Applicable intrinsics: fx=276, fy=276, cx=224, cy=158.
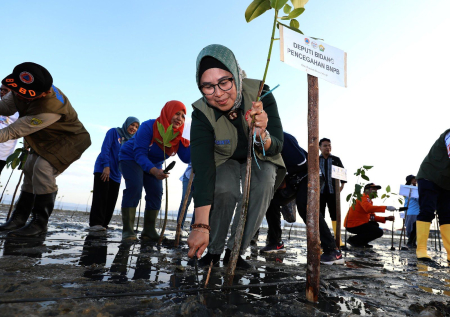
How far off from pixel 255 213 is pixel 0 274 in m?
1.71

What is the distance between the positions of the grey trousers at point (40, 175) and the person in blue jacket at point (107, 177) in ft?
4.55

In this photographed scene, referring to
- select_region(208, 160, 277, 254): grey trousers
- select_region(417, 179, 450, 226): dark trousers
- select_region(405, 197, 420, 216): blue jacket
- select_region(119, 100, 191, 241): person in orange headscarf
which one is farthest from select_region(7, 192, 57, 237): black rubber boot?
select_region(405, 197, 420, 216): blue jacket

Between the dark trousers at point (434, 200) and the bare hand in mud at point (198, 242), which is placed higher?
the dark trousers at point (434, 200)

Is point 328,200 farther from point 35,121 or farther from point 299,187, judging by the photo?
point 35,121

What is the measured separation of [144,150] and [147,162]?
0.23m

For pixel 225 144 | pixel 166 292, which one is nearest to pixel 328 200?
pixel 225 144

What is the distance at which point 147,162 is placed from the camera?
12.3ft

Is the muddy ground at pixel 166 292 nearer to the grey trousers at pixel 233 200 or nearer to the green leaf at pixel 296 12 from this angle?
the grey trousers at pixel 233 200

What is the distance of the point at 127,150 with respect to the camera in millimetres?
4078

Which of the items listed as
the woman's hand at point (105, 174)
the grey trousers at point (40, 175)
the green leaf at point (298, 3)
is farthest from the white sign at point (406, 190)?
the grey trousers at point (40, 175)

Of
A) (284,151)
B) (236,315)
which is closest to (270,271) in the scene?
(236,315)

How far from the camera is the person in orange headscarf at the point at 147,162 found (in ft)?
12.7

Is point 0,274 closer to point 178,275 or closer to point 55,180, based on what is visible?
point 178,275

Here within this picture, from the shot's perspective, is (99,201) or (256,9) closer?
(256,9)
